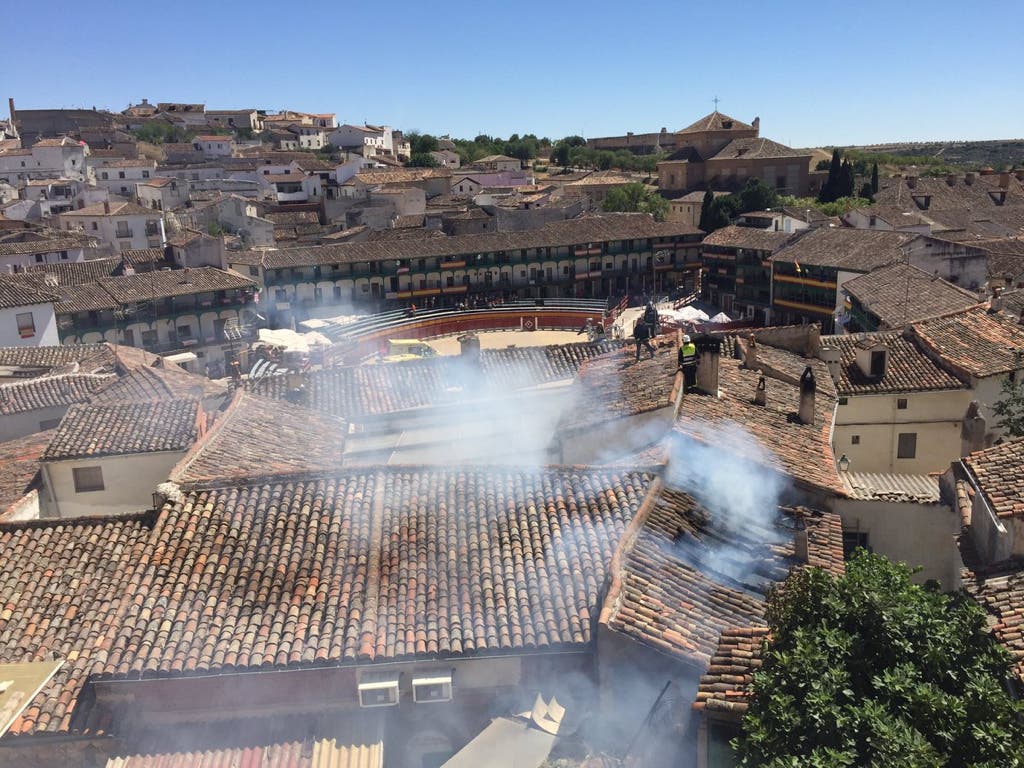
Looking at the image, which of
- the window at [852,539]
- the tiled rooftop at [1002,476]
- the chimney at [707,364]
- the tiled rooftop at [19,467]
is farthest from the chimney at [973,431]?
the tiled rooftop at [19,467]

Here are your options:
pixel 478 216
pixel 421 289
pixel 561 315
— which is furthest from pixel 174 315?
pixel 478 216

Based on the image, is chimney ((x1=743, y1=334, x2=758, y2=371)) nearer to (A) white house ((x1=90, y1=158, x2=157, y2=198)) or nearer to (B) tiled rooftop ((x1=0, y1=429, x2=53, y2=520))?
(B) tiled rooftop ((x1=0, y1=429, x2=53, y2=520))

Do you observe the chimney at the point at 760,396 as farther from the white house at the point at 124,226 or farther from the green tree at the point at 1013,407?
the white house at the point at 124,226

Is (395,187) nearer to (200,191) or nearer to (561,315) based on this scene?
(200,191)

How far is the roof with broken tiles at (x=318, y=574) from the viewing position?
388 inches

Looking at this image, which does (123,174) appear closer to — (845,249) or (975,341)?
(845,249)

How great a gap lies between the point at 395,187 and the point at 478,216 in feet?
37.1

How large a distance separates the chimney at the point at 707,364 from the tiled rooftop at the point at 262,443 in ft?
24.3

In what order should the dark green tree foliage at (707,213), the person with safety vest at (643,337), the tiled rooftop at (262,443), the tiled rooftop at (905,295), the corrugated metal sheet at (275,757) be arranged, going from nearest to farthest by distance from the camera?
1. the corrugated metal sheet at (275,757)
2. the tiled rooftop at (262,443)
3. the person with safety vest at (643,337)
4. the tiled rooftop at (905,295)
5. the dark green tree foliage at (707,213)

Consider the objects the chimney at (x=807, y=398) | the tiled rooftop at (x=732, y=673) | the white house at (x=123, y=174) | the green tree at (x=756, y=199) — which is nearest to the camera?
the tiled rooftop at (x=732, y=673)

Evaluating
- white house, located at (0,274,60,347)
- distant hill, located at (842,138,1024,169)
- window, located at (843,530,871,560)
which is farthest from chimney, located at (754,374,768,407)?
distant hill, located at (842,138,1024,169)

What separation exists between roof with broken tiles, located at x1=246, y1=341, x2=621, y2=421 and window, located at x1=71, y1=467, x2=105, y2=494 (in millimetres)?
5070

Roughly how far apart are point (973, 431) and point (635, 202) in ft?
214

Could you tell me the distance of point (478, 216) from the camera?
69.9m
